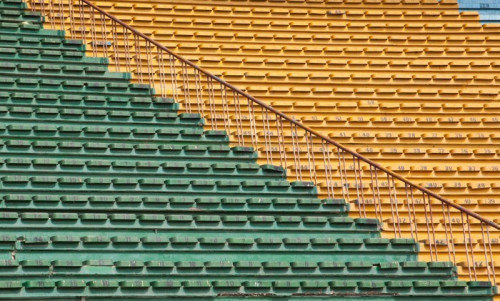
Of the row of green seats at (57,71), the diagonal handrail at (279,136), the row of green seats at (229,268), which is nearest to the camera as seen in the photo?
the row of green seats at (229,268)

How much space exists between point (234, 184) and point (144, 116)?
157cm

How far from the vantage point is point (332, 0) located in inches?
680

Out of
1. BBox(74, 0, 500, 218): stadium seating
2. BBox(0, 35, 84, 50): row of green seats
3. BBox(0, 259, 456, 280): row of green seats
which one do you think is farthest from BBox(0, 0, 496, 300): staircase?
BBox(74, 0, 500, 218): stadium seating

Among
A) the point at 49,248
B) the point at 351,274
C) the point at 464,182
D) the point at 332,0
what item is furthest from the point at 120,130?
the point at 332,0

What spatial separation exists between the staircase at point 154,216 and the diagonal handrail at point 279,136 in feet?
1.12

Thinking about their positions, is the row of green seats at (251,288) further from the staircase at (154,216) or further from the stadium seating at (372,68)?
the stadium seating at (372,68)

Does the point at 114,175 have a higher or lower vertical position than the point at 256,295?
higher

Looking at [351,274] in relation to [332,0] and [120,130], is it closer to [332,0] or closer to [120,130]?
[120,130]

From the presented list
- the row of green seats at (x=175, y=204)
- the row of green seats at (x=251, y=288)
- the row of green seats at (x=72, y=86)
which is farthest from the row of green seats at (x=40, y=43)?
the row of green seats at (x=251, y=288)

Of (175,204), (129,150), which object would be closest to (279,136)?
(129,150)

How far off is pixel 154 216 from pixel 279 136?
106 inches

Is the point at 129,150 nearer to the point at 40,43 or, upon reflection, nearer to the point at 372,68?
the point at 40,43

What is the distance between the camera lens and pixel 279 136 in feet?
44.2

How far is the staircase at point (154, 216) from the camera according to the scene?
34.6ft
